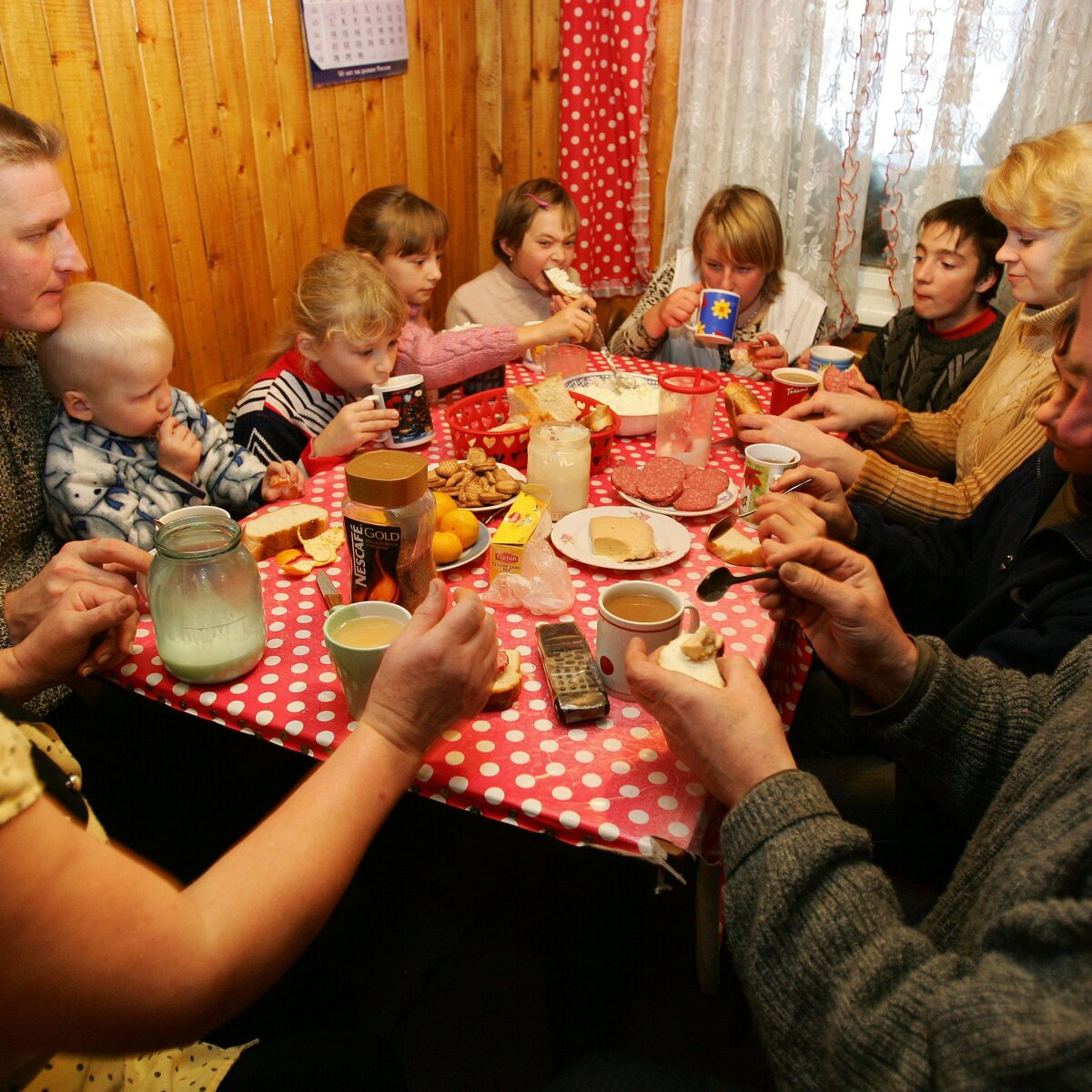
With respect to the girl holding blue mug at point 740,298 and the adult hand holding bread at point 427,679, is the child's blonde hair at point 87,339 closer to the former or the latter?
the adult hand holding bread at point 427,679

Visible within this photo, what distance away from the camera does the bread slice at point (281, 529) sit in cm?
145

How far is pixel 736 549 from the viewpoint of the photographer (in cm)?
145

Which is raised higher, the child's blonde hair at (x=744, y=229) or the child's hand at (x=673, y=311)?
the child's blonde hair at (x=744, y=229)

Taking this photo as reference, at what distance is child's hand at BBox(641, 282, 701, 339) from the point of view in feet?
8.80

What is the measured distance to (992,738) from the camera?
3.60 ft

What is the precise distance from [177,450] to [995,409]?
1.78 meters

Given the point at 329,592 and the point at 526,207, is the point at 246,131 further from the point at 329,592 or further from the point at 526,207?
the point at 329,592

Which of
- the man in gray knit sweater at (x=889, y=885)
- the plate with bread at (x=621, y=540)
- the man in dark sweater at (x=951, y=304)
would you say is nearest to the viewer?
the man in gray knit sweater at (x=889, y=885)

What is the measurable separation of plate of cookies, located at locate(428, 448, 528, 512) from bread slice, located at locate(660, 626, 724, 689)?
0.58 m

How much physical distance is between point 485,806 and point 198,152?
7.36ft

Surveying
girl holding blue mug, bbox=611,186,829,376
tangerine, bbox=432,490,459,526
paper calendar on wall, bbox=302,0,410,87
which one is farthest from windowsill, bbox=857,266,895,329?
tangerine, bbox=432,490,459,526

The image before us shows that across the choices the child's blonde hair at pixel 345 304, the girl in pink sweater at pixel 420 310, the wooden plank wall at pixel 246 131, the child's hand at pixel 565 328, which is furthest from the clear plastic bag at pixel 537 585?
the wooden plank wall at pixel 246 131

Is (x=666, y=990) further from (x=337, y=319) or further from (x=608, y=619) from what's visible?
(x=337, y=319)

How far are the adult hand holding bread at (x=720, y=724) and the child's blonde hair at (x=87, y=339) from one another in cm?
114
